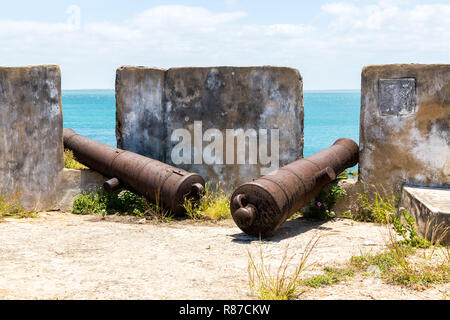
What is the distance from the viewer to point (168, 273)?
5055 mm

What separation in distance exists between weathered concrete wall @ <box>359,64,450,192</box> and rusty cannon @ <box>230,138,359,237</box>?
0.99m

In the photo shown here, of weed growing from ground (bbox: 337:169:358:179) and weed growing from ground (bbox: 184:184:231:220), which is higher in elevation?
weed growing from ground (bbox: 337:169:358:179)

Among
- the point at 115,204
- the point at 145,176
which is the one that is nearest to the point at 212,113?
the point at 145,176

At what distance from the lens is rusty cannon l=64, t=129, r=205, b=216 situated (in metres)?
7.63

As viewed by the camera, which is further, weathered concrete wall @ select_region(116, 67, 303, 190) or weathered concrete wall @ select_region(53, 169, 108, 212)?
weathered concrete wall @ select_region(53, 169, 108, 212)

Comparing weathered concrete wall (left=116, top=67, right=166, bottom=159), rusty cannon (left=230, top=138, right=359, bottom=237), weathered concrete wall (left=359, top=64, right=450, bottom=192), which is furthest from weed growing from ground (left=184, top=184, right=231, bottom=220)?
weathered concrete wall (left=359, top=64, right=450, bottom=192)

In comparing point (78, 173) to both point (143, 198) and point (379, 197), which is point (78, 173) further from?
point (379, 197)

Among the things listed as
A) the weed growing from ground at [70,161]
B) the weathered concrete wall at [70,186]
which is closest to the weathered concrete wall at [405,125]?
the weathered concrete wall at [70,186]

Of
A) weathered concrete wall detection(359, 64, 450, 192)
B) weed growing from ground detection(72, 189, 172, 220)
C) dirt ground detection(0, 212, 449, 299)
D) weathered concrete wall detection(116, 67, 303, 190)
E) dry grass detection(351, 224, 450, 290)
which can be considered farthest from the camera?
weathered concrete wall detection(116, 67, 303, 190)

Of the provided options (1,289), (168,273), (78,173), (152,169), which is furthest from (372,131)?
(1,289)

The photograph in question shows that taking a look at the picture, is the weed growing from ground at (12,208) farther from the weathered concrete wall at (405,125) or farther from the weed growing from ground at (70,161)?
the weathered concrete wall at (405,125)

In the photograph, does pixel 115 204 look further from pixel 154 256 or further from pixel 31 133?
pixel 154 256

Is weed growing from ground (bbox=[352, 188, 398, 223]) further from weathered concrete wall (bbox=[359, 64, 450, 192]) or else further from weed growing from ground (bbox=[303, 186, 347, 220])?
weed growing from ground (bbox=[303, 186, 347, 220])

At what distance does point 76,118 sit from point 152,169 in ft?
224
